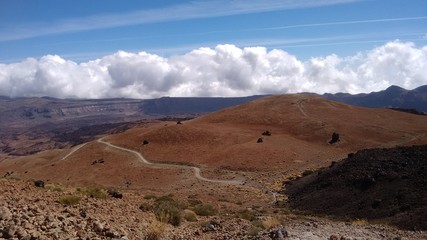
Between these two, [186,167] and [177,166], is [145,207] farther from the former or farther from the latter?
[177,166]

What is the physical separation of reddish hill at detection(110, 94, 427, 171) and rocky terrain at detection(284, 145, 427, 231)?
18.3 m

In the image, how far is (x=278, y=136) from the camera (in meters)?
76.6

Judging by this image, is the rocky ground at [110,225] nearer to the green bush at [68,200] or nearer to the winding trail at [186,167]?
the green bush at [68,200]

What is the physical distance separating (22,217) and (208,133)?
67.3 metres

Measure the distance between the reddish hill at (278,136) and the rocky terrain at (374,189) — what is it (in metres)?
18.3

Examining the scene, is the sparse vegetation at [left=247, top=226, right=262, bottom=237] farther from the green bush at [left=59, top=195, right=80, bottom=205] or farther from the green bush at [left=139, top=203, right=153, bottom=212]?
the green bush at [left=59, top=195, right=80, bottom=205]

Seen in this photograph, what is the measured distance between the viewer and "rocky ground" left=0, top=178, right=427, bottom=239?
453 inches

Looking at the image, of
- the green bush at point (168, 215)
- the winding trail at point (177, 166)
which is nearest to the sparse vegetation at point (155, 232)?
the green bush at point (168, 215)

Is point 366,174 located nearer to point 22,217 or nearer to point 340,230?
point 340,230

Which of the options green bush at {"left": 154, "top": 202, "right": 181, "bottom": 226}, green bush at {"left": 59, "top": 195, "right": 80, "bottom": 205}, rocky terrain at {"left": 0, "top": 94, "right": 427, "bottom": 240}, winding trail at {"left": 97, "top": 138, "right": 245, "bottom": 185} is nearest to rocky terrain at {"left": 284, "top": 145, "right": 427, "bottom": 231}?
rocky terrain at {"left": 0, "top": 94, "right": 427, "bottom": 240}

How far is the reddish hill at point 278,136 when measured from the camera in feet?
206

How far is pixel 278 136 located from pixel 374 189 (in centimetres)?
4723

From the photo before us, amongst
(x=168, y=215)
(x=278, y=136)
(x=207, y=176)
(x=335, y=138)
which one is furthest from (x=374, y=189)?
(x=278, y=136)

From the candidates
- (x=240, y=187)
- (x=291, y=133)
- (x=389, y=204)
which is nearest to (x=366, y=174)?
(x=389, y=204)
